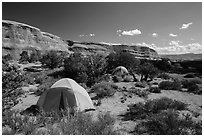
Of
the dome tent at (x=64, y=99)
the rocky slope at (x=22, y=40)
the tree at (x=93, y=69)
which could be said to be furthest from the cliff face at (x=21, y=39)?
the dome tent at (x=64, y=99)

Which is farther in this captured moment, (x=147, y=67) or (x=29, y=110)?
(x=147, y=67)

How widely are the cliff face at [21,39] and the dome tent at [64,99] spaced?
2897 inches

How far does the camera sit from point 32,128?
443 cm

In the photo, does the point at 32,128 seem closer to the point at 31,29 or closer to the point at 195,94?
the point at 195,94

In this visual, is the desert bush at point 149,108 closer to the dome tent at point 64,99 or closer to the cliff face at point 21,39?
the dome tent at point 64,99

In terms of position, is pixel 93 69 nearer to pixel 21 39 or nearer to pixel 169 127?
pixel 169 127

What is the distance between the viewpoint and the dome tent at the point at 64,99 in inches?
261

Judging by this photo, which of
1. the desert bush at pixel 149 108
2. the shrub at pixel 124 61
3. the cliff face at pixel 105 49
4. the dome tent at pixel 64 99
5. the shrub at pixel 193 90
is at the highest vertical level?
the cliff face at pixel 105 49

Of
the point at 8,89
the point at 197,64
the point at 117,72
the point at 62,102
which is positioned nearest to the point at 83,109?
the point at 62,102

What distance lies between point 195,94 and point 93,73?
28.1 feet

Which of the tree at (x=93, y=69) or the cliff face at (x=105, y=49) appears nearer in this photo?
the tree at (x=93, y=69)

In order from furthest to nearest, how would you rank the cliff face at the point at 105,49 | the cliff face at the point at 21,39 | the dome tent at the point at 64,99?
the cliff face at the point at 105,49, the cliff face at the point at 21,39, the dome tent at the point at 64,99

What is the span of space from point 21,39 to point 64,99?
86089mm

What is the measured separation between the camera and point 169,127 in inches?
189
